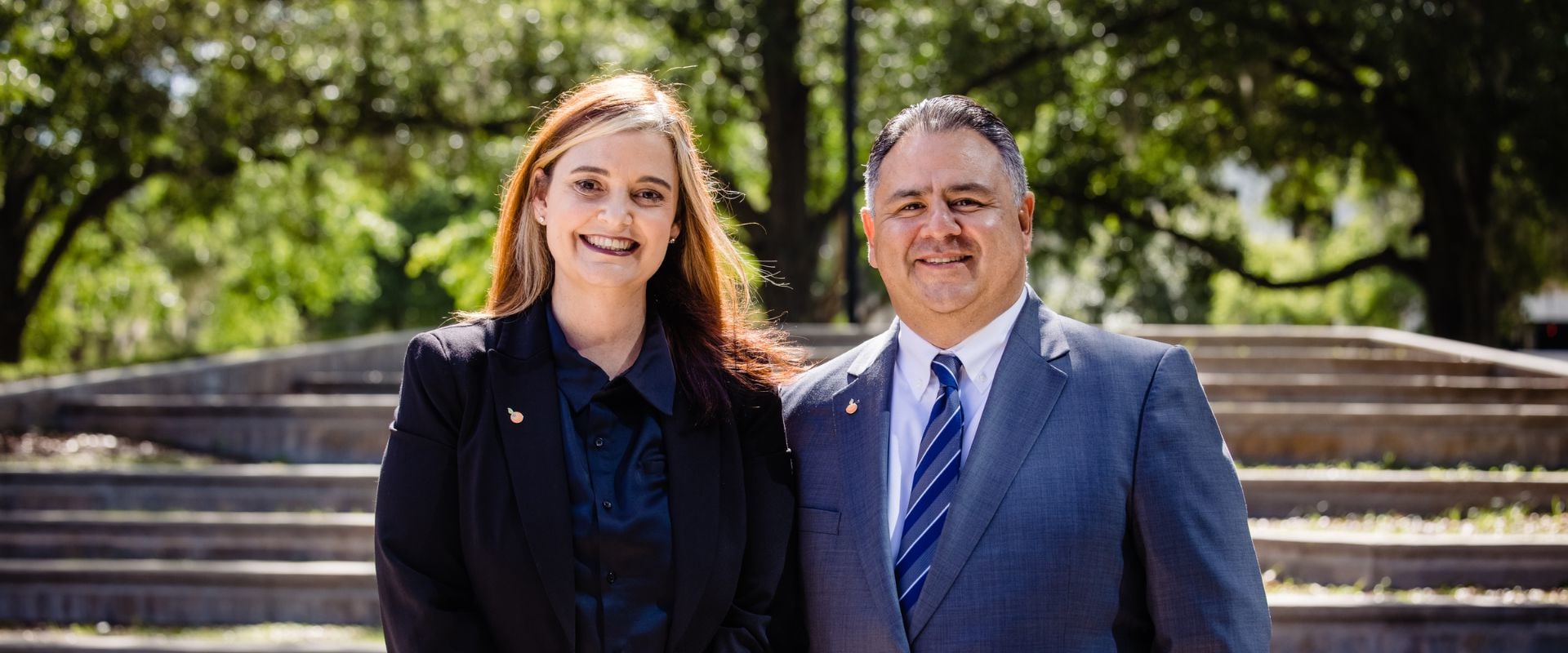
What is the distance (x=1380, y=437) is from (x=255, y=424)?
6.83 metres

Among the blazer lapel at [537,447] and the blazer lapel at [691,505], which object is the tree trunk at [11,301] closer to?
the blazer lapel at [537,447]

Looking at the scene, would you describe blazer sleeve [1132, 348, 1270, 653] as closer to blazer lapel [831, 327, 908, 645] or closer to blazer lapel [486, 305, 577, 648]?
blazer lapel [831, 327, 908, 645]

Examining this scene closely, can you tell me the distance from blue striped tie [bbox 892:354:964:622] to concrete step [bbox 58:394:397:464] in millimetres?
5926

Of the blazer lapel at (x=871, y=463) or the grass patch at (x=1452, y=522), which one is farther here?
the grass patch at (x=1452, y=522)

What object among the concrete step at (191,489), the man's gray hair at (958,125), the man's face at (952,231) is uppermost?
the man's gray hair at (958,125)

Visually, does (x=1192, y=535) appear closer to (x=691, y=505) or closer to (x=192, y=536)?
(x=691, y=505)

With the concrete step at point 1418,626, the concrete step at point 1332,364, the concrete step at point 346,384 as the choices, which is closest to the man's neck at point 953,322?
the concrete step at point 1418,626

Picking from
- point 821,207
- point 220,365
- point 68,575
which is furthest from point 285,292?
point 68,575

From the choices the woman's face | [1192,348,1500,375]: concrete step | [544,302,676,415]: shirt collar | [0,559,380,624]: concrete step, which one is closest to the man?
[544,302,676,415]: shirt collar

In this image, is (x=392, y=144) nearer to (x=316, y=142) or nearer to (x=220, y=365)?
(x=316, y=142)

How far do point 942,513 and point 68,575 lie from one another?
16.6ft

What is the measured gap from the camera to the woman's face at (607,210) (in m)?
2.54

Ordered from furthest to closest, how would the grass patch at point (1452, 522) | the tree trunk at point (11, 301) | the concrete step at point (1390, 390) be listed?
the tree trunk at point (11, 301)
the concrete step at point (1390, 390)
the grass patch at point (1452, 522)

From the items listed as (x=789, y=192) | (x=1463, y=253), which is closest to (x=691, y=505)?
(x=789, y=192)
